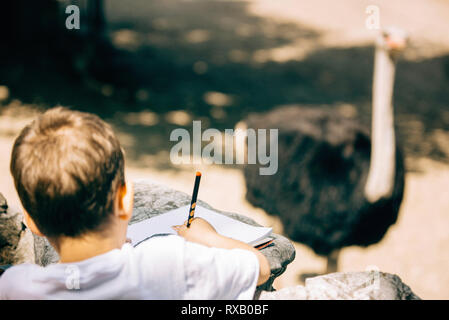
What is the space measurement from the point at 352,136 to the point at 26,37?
245 inches

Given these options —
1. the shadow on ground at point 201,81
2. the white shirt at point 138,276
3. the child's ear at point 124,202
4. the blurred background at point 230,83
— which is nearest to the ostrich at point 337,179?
the blurred background at point 230,83

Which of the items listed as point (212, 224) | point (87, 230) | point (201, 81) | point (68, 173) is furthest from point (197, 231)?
point (201, 81)

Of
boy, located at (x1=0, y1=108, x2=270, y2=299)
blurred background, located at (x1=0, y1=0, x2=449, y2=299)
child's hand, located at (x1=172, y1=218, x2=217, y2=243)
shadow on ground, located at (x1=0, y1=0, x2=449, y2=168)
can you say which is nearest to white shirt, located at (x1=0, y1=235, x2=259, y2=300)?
boy, located at (x1=0, y1=108, x2=270, y2=299)

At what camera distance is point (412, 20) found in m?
13.1

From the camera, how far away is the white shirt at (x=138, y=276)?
1.24 metres

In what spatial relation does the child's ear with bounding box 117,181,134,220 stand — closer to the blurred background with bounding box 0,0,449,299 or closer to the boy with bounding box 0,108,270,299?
the boy with bounding box 0,108,270,299

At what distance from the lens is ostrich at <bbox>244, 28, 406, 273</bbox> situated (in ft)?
14.6

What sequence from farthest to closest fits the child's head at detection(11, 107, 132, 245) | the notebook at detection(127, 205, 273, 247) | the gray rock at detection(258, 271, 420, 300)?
the notebook at detection(127, 205, 273, 247)
the gray rock at detection(258, 271, 420, 300)
the child's head at detection(11, 107, 132, 245)

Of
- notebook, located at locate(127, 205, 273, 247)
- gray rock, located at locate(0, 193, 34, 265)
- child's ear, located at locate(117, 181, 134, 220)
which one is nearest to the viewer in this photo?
child's ear, located at locate(117, 181, 134, 220)

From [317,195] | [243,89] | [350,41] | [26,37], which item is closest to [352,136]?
[317,195]

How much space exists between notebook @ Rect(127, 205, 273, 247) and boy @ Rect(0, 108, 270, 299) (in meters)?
0.45

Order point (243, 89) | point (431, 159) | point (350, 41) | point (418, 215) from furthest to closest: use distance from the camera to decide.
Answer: point (350, 41), point (243, 89), point (431, 159), point (418, 215)

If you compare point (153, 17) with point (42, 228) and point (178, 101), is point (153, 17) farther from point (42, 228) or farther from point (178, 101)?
point (42, 228)

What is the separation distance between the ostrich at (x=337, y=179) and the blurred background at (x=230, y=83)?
0.31m
